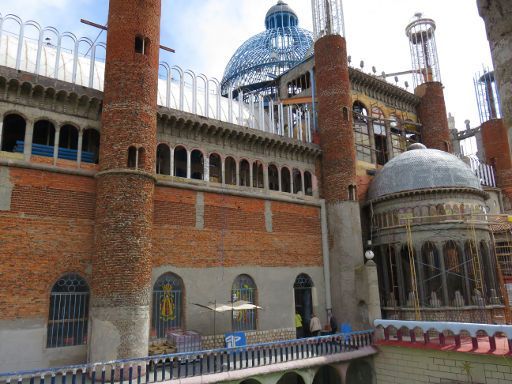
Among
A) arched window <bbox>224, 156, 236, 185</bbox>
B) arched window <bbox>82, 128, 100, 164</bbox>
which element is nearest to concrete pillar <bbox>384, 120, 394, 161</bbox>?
arched window <bbox>224, 156, 236, 185</bbox>

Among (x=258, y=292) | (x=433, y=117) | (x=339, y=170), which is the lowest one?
(x=258, y=292)

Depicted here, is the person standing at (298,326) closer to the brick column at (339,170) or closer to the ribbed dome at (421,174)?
the brick column at (339,170)

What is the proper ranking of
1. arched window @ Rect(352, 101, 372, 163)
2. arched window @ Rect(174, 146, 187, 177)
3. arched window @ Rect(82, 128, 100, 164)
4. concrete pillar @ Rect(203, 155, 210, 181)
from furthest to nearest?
arched window @ Rect(352, 101, 372, 163)
arched window @ Rect(174, 146, 187, 177)
concrete pillar @ Rect(203, 155, 210, 181)
arched window @ Rect(82, 128, 100, 164)

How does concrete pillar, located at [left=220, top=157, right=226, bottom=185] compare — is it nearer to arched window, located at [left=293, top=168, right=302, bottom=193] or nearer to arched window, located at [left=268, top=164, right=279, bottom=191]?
arched window, located at [left=268, top=164, right=279, bottom=191]

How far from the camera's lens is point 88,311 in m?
13.8

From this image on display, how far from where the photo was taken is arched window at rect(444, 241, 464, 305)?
19.1 metres

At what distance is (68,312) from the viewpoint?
13516mm

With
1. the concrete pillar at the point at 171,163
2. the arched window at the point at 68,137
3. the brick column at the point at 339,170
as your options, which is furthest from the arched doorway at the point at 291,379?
the arched window at the point at 68,137

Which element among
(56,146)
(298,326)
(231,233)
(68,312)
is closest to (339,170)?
(231,233)

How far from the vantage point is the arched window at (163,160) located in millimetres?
17344

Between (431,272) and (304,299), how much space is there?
19.9ft

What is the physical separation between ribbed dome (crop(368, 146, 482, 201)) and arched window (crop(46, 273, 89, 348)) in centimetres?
1492

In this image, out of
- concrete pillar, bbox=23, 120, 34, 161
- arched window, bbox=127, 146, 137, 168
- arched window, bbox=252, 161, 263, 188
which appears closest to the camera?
concrete pillar, bbox=23, 120, 34, 161

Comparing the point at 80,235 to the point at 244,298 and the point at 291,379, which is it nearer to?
the point at 244,298
